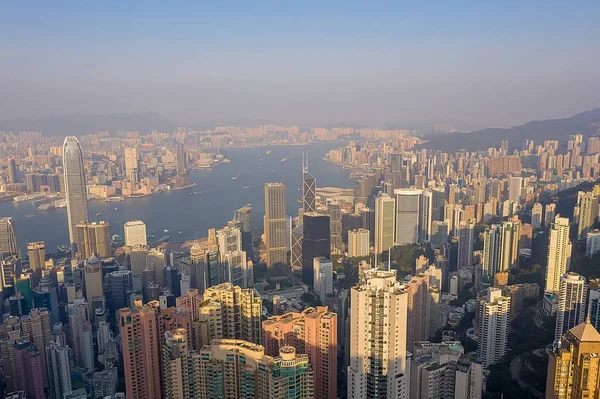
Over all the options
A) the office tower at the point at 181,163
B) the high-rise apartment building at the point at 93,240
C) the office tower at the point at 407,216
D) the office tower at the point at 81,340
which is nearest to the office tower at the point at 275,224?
the office tower at the point at 407,216

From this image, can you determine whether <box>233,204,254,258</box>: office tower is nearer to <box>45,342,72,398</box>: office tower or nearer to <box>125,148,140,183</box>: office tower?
<box>125,148,140,183</box>: office tower

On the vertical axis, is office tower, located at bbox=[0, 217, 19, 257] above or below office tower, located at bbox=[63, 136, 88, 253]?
below

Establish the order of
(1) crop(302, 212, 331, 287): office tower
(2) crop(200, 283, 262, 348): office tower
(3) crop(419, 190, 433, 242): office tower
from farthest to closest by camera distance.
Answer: (3) crop(419, 190, 433, 242): office tower < (1) crop(302, 212, 331, 287): office tower < (2) crop(200, 283, 262, 348): office tower

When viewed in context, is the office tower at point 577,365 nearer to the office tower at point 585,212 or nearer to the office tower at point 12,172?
the office tower at point 585,212

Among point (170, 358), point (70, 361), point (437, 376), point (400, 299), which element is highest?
point (400, 299)

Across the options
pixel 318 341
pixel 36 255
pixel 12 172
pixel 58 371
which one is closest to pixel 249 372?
pixel 318 341

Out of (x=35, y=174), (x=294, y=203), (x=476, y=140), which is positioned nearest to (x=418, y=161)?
(x=476, y=140)

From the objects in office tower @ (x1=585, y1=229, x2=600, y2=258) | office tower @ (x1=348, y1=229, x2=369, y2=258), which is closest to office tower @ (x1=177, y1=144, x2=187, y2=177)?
office tower @ (x1=348, y1=229, x2=369, y2=258)

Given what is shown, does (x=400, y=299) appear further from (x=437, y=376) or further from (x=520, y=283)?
(x=520, y=283)
